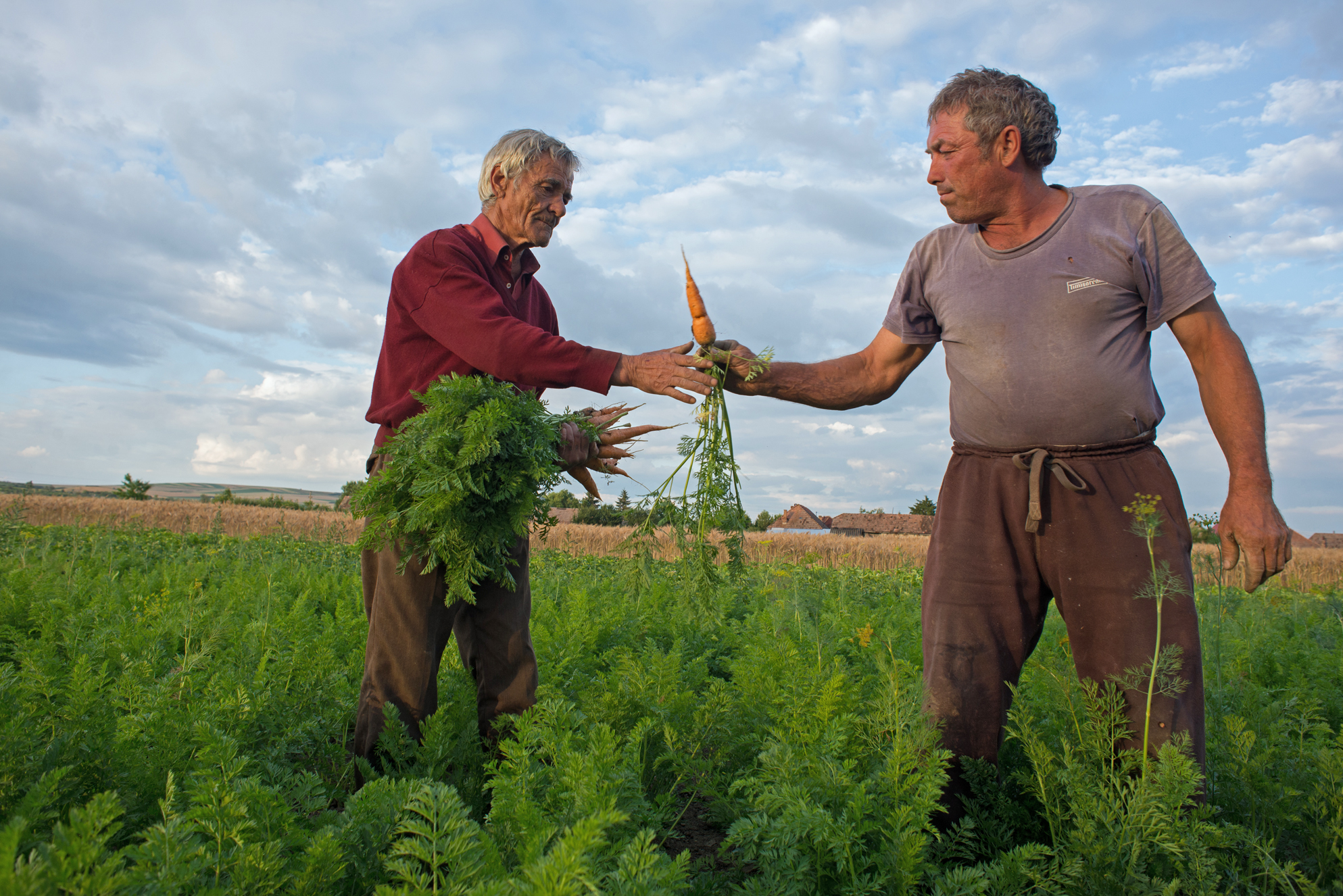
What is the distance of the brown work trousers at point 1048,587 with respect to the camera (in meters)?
2.67

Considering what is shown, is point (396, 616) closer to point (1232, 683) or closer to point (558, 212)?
point (558, 212)

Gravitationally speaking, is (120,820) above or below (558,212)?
below

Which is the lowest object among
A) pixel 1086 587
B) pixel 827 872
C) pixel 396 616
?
pixel 827 872

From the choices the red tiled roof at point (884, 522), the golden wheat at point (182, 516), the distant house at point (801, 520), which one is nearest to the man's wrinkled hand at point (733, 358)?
the golden wheat at point (182, 516)

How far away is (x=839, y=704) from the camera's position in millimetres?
3174

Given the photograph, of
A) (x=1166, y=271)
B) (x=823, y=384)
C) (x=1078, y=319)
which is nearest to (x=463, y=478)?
(x=823, y=384)

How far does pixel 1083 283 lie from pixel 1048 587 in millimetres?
1129

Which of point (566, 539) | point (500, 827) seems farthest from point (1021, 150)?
point (566, 539)

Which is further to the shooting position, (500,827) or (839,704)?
(839,704)

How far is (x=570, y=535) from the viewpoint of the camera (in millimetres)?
24672

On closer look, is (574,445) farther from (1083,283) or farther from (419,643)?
(1083,283)

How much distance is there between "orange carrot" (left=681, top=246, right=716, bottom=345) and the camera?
342 centimetres

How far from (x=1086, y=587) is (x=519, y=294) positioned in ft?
8.56

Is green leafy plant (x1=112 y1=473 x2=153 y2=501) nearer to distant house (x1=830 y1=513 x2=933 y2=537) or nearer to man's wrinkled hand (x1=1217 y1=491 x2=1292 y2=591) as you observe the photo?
distant house (x1=830 y1=513 x2=933 y2=537)
